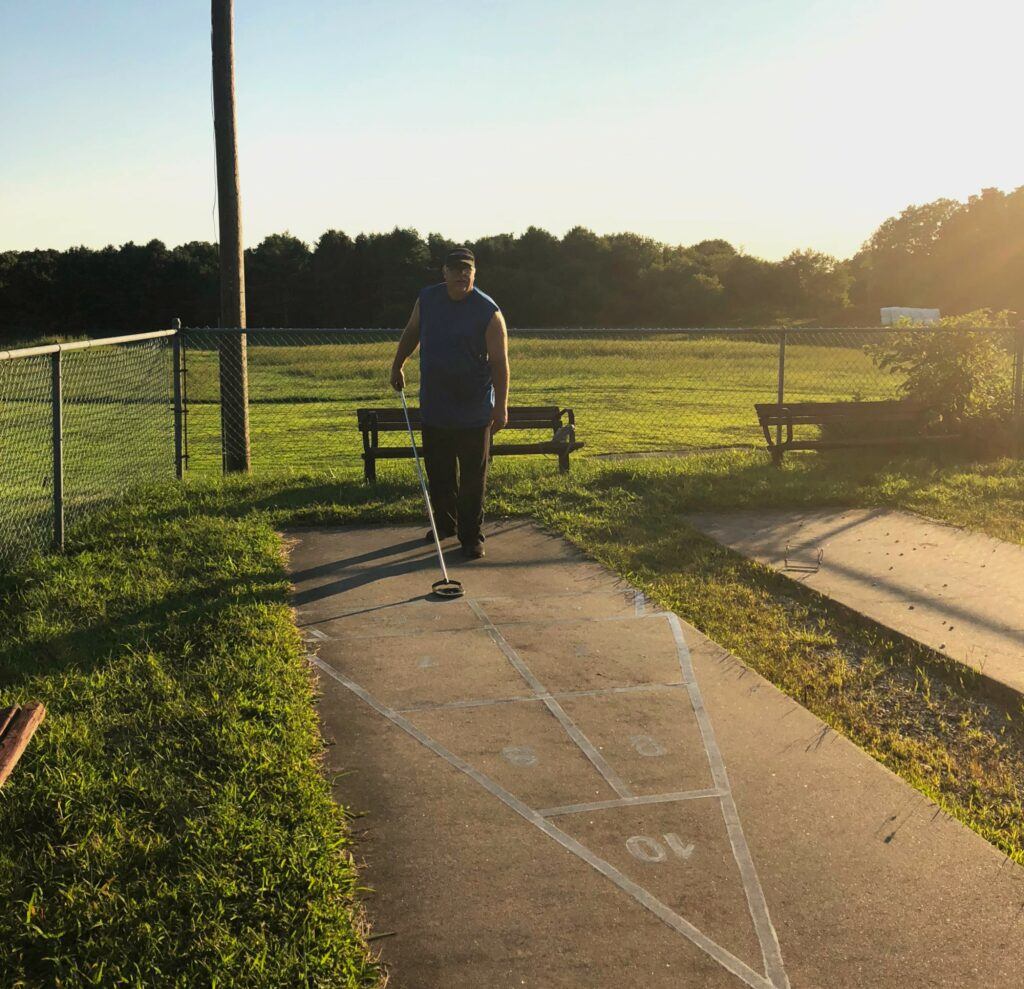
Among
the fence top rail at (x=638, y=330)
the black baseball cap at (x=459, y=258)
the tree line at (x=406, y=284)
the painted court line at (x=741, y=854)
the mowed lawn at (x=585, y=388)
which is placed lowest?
the painted court line at (x=741, y=854)

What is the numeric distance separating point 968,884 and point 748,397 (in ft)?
74.9

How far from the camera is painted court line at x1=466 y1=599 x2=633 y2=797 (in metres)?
3.96

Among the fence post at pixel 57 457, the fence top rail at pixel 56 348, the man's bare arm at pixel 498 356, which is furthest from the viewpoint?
the fence post at pixel 57 457

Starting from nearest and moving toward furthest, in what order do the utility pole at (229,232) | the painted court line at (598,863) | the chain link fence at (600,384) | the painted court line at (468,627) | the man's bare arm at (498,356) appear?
the painted court line at (598,863) < the painted court line at (468,627) < the man's bare arm at (498,356) < the utility pole at (229,232) < the chain link fence at (600,384)

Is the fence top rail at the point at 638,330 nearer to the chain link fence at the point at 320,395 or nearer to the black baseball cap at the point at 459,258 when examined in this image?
the chain link fence at the point at 320,395

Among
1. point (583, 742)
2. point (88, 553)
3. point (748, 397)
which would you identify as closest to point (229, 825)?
point (583, 742)

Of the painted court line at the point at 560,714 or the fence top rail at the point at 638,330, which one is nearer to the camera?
the painted court line at the point at 560,714

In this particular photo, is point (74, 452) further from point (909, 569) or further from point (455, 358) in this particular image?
point (909, 569)

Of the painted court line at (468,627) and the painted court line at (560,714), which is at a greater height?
the painted court line at (468,627)

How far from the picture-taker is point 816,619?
611 cm

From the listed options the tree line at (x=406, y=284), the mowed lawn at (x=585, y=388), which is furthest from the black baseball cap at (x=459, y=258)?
the tree line at (x=406, y=284)

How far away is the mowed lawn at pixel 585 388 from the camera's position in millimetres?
16016

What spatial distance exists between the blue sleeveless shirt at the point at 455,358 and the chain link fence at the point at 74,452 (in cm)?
242

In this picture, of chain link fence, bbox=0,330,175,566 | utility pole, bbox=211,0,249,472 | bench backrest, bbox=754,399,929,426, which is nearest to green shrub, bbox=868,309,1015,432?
bench backrest, bbox=754,399,929,426
